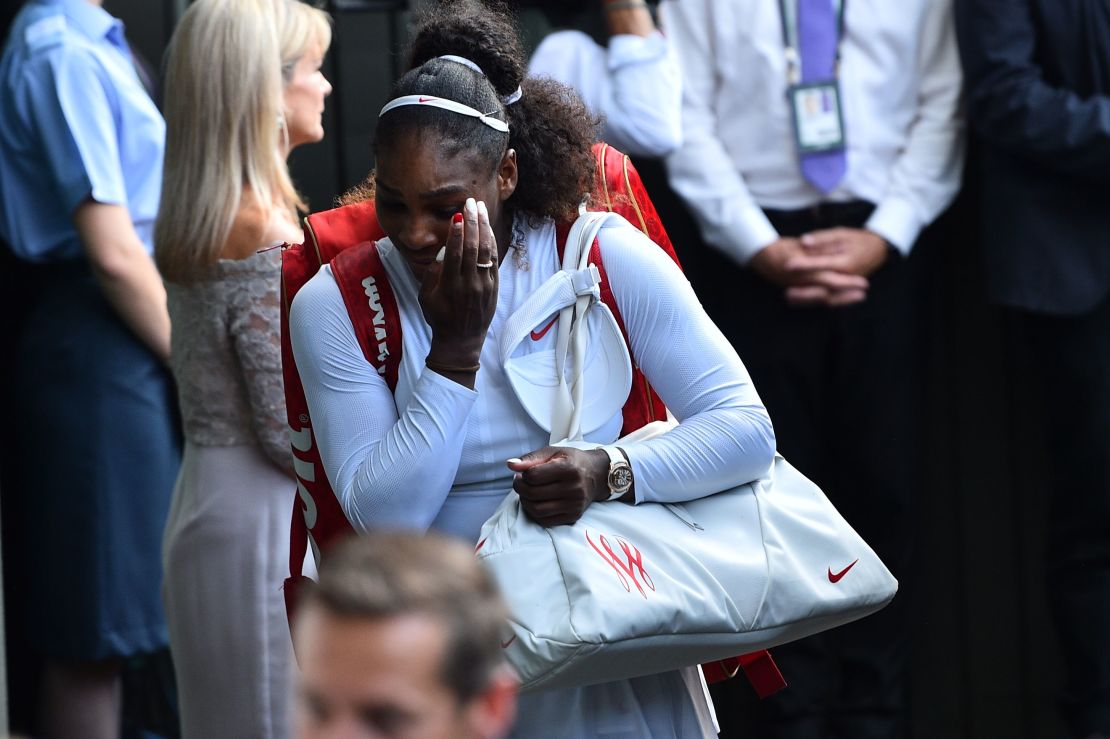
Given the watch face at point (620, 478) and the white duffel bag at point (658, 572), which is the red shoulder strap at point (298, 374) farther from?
the watch face at point (620, 478)

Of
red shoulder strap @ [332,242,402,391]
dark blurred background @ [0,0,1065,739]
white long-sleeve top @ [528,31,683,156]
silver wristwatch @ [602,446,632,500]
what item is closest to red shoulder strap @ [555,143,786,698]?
silver wristwatch @ [602,446,632,500]

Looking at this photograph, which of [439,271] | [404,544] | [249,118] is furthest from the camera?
[249,118]

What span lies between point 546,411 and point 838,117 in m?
2.21

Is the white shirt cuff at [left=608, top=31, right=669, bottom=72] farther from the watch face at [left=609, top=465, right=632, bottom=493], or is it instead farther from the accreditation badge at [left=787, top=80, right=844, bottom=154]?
the watch face at [left=609, top=465, right=632, bottom=493]

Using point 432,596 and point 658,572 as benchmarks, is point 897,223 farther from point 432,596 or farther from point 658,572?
point 432,596

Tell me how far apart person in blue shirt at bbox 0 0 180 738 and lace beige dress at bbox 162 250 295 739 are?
0.61 metres

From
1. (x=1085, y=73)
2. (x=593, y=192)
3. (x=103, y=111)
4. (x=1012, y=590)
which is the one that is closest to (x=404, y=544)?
(x=593, y=192)

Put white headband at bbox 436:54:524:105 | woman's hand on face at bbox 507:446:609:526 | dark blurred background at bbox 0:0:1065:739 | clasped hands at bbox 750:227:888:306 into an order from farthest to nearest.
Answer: dark blurred background at bbox 0:0:1065:739 < clasped hands at bbox 750:227:888:306 < white headband at bbox 436:54:524:105 < woman's hand on face at bbox 507:446:609:526

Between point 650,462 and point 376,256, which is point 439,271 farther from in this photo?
point 650,462

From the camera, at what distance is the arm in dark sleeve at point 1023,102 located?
4.27 meters

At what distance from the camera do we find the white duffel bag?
2.25m

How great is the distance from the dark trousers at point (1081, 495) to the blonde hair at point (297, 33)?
6.90ft

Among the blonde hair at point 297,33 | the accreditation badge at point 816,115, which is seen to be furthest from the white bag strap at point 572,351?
the accreditation badge at point 816,115

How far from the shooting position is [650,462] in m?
2.47
